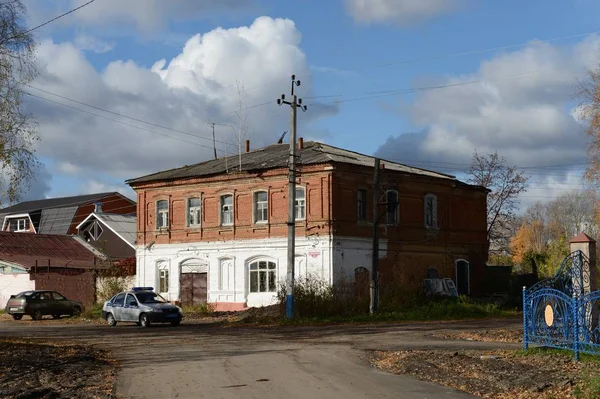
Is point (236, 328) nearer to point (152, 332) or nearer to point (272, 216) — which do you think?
point (152, 332)

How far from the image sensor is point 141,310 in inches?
1353

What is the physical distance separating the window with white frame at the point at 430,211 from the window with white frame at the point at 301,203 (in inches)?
331

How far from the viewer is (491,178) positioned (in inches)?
2586

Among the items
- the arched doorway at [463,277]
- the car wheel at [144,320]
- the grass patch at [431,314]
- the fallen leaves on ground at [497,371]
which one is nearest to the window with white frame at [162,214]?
the car wheel at [144,320]

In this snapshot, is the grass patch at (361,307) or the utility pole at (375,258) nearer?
the grass patch at (361,307)

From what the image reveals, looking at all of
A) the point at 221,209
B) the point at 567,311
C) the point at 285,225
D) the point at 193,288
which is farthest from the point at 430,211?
the point at 567,311

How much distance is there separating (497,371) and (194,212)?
34476 mm

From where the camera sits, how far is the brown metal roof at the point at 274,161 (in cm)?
4378

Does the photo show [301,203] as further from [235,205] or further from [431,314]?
[431,314]

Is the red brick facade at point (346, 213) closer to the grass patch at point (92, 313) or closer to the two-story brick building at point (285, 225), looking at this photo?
the two-story brick building at point (285, 225)

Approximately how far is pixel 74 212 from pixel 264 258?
38.6 metres

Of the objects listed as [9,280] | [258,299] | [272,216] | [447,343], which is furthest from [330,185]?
[9,280]

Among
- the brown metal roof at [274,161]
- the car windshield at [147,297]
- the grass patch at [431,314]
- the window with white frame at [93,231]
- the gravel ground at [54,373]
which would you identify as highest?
the brown metal roof at [274,161]

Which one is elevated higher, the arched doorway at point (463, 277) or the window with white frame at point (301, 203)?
the window with white frame at point (301, 203)
